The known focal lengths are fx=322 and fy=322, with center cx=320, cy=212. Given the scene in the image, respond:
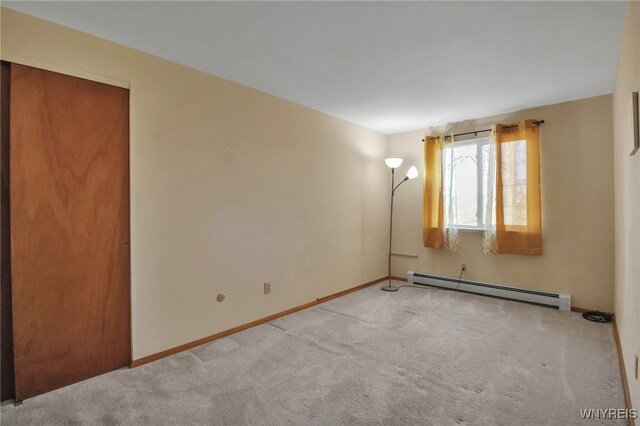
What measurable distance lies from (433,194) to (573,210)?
62.1 inches

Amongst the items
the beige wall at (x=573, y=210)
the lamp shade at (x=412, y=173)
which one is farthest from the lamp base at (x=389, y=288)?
the lamp shade at (x=412, y=173)

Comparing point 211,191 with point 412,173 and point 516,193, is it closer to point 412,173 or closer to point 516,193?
point 412,173

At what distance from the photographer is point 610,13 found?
1.94 meters

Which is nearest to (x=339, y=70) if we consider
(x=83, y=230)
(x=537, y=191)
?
(x=83, y=230)

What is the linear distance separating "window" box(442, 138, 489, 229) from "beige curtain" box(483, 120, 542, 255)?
0.72 feet

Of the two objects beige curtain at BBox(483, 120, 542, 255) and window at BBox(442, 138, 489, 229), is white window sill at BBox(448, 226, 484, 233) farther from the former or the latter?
beige curtain at BBox(483, 120, 542, 255)

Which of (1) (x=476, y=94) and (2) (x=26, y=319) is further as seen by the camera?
(1) (x=476, y=94)

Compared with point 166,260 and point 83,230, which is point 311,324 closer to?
point 166,260

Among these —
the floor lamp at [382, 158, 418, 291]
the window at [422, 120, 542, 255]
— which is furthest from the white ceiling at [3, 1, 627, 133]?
the floor lamp at [382, 158, 418, 291]

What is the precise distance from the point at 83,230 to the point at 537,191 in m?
4.41

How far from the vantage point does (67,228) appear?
2.12m

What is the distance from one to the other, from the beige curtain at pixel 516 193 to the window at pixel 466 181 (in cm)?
22

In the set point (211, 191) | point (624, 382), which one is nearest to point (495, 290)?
point (624, 382)

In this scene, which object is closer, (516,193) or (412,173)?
(516,193)
